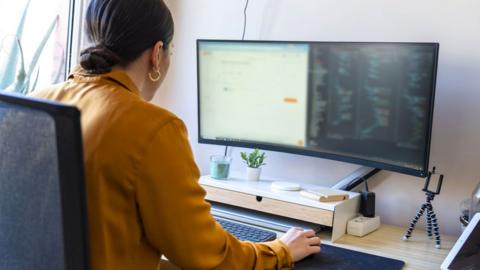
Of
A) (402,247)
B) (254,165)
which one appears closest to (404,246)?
(402,247)

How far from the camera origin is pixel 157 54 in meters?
1.17

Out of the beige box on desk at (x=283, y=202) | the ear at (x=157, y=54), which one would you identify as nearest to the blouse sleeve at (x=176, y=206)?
the ear at (x=157, y=54)

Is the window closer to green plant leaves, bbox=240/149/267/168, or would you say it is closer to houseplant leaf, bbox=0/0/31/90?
houseplant leaf, bbox=0/0/31/90

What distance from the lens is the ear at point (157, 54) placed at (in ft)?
3.81

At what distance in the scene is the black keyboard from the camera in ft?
4.85

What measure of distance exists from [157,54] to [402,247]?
906mm

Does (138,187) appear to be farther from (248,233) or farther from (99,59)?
(248,233)

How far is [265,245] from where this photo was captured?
130 centimetres

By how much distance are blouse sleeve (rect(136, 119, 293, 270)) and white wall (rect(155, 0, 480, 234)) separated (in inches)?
35.5

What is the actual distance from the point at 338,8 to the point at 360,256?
0.87 meters

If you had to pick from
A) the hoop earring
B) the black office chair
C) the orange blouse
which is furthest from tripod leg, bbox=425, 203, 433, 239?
the black office chair

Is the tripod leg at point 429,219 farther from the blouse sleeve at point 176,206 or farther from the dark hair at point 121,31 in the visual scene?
the dark hair at point 121,31

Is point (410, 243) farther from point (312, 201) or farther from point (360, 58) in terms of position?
point (360, 58)

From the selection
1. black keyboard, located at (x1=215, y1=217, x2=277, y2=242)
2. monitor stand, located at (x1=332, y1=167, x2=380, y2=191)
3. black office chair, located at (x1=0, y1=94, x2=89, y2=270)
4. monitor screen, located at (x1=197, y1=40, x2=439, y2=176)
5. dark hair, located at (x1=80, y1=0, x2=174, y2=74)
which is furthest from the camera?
monitor stand, located at (x1=332, y1=167, x2=380, y2=191)
